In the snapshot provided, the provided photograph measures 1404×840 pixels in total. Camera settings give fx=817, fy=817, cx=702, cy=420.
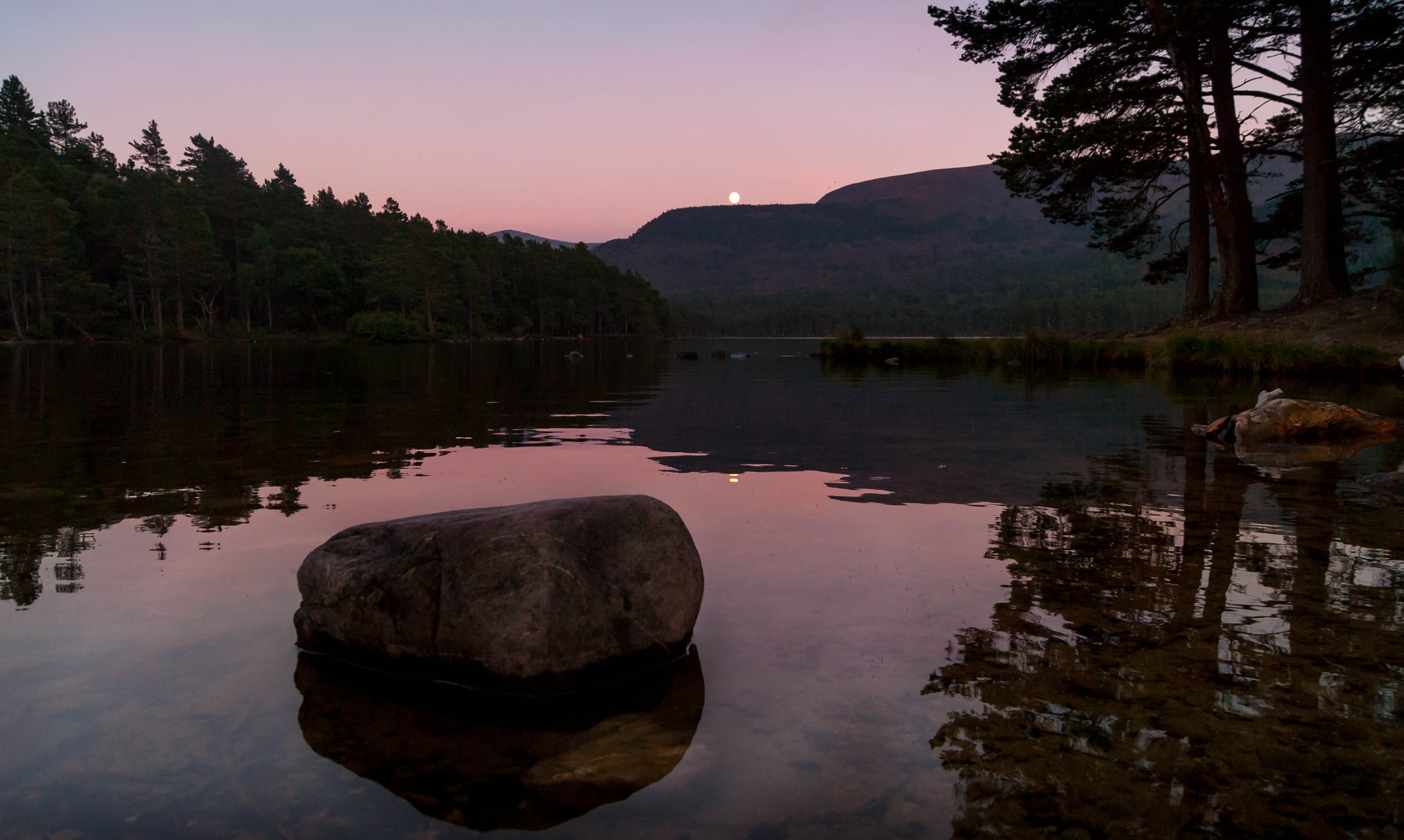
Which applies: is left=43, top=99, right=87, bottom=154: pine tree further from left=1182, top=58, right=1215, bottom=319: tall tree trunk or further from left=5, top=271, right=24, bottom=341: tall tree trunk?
left=1182, top=58, right=1215, bottom=319: tall tree trunk

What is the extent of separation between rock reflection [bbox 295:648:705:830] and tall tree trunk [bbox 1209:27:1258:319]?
103 feet

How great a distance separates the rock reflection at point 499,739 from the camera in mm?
2994

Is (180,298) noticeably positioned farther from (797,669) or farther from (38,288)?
(797,669)

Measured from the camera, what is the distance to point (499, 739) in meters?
3.47

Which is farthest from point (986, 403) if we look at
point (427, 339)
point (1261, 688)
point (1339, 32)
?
point (427, 339)

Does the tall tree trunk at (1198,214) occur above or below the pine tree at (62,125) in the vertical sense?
below

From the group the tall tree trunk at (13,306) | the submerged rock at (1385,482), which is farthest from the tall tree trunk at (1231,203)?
the tall tree trunk at (13,306)

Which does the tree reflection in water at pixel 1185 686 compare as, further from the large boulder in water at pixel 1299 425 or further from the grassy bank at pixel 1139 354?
the grassy bank at pixel 1139 354

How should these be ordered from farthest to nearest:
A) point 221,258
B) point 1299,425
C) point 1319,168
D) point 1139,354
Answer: point 221,258
point 1139,354
point 1319,168
point 1299,425

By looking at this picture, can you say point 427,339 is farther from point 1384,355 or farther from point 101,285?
point 1384,355

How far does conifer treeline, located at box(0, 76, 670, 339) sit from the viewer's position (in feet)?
232

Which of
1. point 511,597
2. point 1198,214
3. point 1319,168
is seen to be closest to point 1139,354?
point 1198,214

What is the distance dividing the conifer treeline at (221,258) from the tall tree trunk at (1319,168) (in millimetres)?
81331

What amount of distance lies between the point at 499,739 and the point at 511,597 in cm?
76
